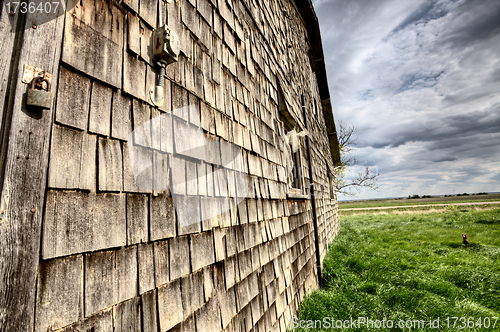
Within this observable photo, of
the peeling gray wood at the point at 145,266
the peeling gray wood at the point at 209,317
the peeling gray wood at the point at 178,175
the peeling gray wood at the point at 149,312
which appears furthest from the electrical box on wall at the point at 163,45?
the peeling gray wood at the point at 209,317

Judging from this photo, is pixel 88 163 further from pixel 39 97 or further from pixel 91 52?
pixel 91 52

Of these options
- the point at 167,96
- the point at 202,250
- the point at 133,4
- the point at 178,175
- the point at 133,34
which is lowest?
the point at 202,250

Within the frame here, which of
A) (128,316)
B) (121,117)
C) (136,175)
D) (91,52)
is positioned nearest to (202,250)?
(128,316)

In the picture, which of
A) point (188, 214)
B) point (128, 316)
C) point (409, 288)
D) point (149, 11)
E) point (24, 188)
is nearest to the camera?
point (24, 188)

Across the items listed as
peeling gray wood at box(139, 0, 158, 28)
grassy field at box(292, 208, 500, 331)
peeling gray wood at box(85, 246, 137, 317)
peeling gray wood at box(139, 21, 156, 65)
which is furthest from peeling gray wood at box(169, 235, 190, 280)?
grassy field at box(292, 208, 500, 331)

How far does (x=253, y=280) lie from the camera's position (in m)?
2.26

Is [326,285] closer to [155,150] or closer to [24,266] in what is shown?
[155,150]

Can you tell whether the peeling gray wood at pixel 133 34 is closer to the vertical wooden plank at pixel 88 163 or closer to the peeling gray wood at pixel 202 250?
the vertical wooden plank at pixel 88 163

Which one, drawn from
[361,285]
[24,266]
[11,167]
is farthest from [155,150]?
[361,285]

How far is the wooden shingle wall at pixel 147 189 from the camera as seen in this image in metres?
0.91

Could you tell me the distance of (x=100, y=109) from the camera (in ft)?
3.51

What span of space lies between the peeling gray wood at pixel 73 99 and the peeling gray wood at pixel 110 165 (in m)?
0.11

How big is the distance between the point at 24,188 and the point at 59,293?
377 mm

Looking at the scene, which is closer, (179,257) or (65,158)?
(65,158)
